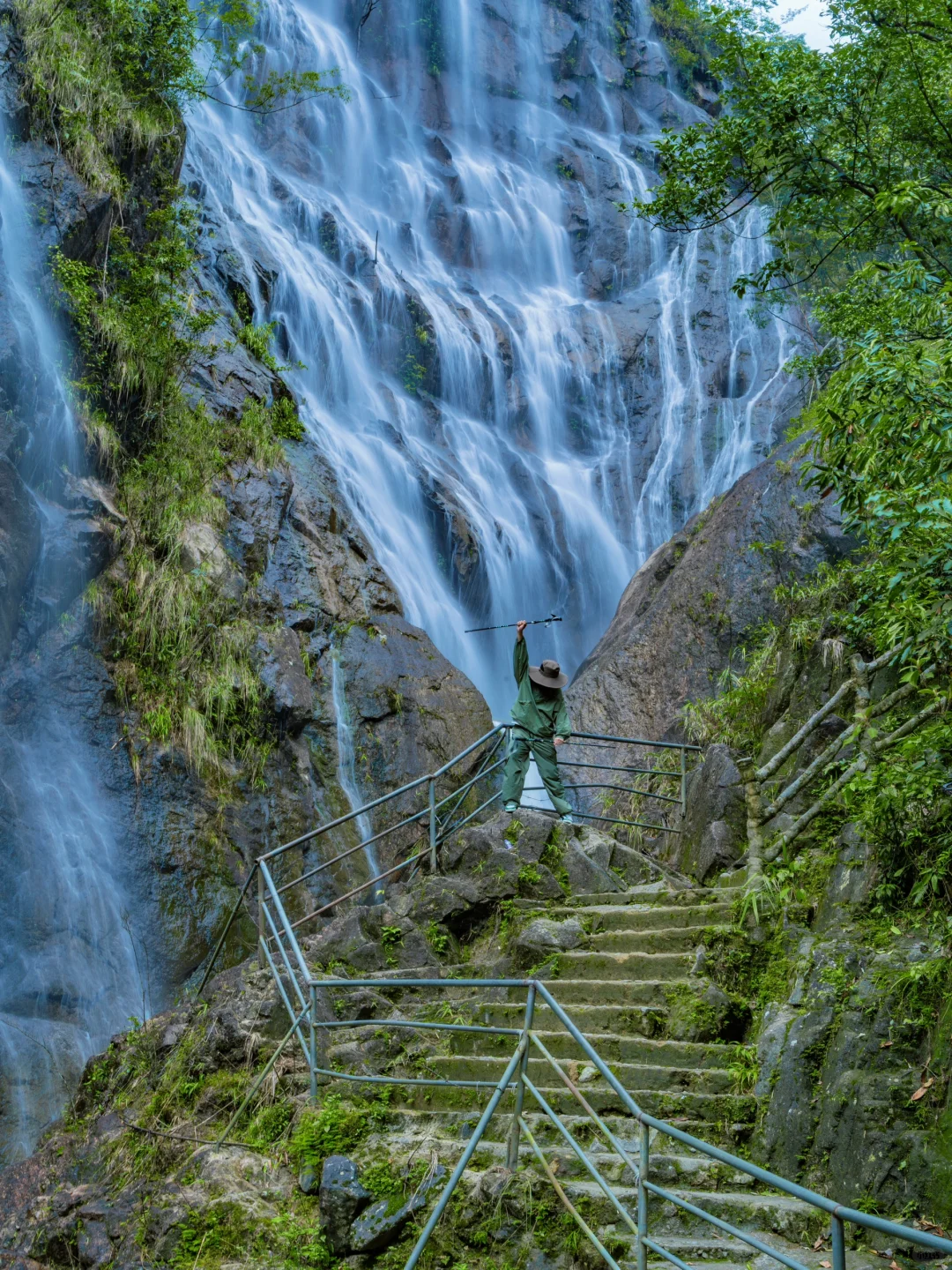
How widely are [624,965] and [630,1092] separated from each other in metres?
1.18

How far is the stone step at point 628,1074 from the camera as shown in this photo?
5461 millimetres

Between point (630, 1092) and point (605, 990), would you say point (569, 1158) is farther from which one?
point (605, 990)

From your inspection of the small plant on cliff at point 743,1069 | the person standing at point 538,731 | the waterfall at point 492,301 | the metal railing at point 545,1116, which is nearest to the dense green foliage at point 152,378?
the waterfall at point 492,301

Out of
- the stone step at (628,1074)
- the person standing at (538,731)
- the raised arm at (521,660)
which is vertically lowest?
the stone step at (628,1074)

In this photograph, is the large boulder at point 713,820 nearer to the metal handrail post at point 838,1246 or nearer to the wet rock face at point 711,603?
the wet rock face at point 711,603

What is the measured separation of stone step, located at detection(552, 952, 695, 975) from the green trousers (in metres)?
2.45

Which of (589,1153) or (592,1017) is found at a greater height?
(592,1017)

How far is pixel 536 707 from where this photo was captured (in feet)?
31.0

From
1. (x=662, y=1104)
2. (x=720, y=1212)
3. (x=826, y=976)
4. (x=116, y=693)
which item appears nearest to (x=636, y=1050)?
(x=662, y=1104)

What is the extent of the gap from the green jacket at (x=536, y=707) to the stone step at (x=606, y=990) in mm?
2761

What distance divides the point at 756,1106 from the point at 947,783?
1.84 metres

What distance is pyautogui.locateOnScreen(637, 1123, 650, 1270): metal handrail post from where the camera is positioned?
3754 mm

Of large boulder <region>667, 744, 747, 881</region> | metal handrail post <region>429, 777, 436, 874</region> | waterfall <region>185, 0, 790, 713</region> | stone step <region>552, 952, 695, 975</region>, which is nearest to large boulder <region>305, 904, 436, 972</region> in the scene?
metal handrail post <region>429, 777, 436, 874</region>

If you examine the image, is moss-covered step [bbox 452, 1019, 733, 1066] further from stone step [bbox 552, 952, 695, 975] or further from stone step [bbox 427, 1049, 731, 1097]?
stone step [bbox 552, 952, 695, 975]
